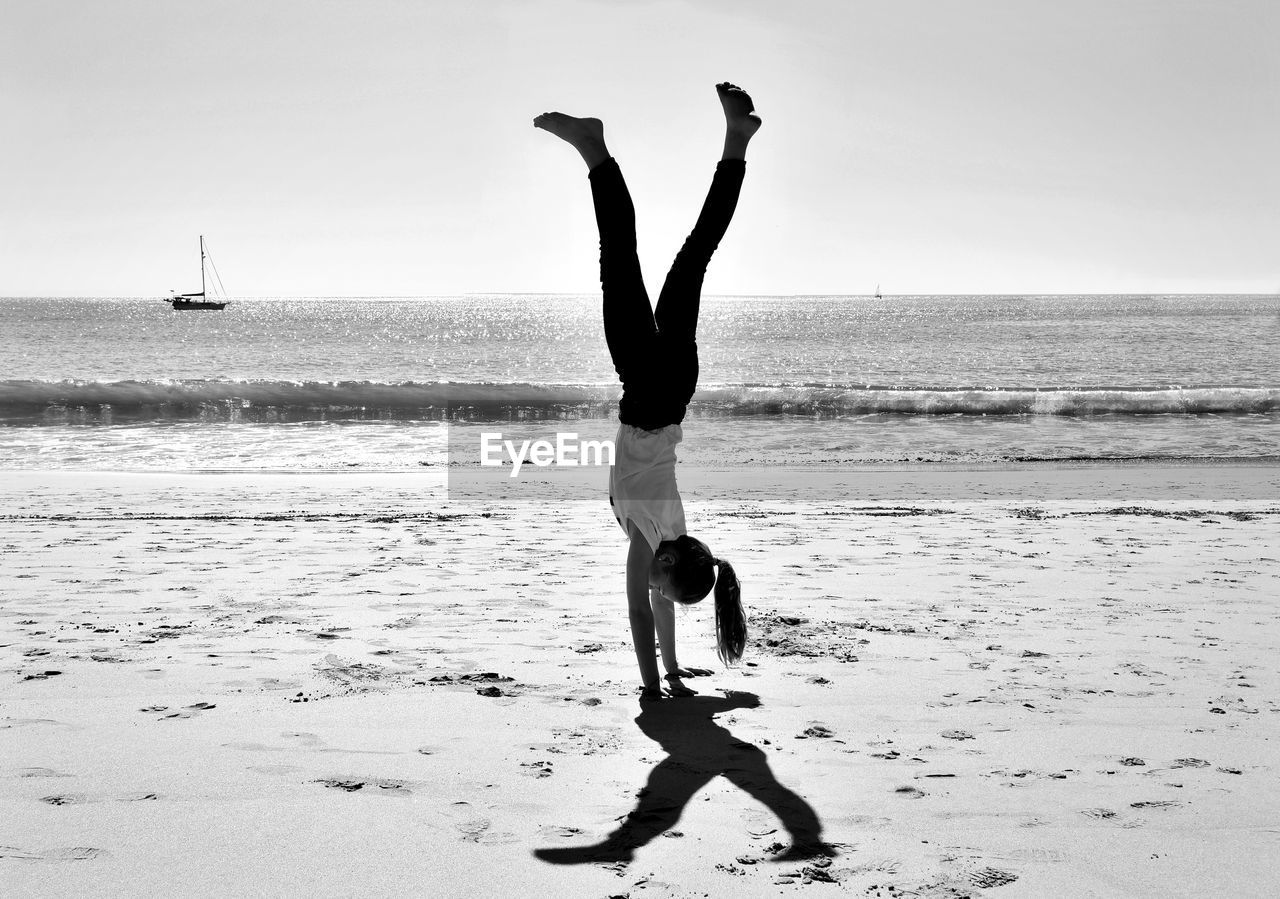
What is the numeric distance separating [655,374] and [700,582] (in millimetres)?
782

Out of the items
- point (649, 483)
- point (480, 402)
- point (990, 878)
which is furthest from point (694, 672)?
point (480, 402)

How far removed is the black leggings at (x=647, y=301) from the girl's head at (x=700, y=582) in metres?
0.49

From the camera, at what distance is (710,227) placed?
12.2 feet

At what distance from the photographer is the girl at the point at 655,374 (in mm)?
3553

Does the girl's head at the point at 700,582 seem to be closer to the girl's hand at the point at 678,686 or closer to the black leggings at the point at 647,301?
the girl's hand at the point at 678,686

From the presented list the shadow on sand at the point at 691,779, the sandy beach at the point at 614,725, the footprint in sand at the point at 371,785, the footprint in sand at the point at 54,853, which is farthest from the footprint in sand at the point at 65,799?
the shadow on sand at the point at 691,779

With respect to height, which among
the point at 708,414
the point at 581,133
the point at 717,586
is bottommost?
the point at 708,414

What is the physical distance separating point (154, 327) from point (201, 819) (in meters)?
95.5

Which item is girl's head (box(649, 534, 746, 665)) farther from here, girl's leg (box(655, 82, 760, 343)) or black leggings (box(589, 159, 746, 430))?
girl's leg (box(655, 82, 760, 343))

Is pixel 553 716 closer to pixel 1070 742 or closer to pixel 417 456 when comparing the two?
pixel 1070 742

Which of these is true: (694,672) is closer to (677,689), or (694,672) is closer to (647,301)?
(677,689)

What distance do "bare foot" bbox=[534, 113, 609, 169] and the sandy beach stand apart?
2056 millimetres

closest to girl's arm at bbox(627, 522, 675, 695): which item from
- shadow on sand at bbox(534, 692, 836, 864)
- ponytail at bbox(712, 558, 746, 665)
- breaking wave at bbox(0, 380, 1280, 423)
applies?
shadow on sand at bbox(534, 692, 836, 864)

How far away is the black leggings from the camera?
11.6 feet
